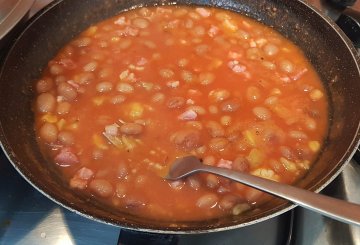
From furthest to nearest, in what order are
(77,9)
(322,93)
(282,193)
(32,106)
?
(77,9) → (322,93) → (32,106) → (282,193)

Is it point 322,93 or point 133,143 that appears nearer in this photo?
point 133,143

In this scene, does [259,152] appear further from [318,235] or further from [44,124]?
[44,124]

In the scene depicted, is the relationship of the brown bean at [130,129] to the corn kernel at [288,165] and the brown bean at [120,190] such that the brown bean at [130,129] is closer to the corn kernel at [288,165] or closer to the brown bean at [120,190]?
the brown bean at [120,190]

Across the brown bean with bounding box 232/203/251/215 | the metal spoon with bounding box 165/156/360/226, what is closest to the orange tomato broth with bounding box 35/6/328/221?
the brown bean with bounding box 232/203/251/215

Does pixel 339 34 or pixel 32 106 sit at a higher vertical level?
pixel 339 34

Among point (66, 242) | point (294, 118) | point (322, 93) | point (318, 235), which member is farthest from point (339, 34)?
point (66, 242)

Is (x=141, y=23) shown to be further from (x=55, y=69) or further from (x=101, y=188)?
(x=101, y=188)
